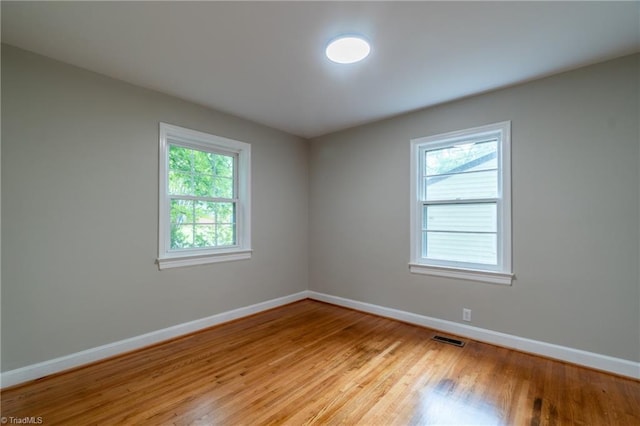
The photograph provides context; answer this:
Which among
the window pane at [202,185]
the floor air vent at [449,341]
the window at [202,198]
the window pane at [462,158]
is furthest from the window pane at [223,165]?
the floor air vent at [449,341]

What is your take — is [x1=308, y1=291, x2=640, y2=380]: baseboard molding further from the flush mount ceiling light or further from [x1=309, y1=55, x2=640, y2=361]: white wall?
the flush mount ceiling light

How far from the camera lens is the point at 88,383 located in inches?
88.1

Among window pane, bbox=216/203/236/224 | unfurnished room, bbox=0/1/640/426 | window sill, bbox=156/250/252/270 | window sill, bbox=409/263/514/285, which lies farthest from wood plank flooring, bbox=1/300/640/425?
window pane, bbox=216/203/236/224

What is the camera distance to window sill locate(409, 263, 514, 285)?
2900 mm

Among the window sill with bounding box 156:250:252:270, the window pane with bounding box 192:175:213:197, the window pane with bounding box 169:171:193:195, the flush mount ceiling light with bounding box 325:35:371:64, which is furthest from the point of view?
the window pane with bounding box 192:175:213:197

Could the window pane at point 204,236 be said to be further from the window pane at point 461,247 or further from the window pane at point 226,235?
the window pane at point 461,247

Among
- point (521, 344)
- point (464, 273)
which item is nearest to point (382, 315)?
point (464, 273)

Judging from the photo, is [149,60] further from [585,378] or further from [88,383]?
[585,378]

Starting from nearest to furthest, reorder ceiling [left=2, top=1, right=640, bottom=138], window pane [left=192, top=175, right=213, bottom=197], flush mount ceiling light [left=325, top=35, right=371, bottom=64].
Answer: ceiling [left=2, top=1, right=640, bottom=138] < flush mount ceiling light [left=325, top=35, right=371, bottom=64] < window pane [left=192, top=175, right=213, bottom=197]

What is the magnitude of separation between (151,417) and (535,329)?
127 inches

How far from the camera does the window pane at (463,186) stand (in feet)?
10.0

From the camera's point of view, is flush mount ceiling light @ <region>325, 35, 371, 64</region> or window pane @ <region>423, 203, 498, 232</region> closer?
flush mount ceiling light @ <region>325, 35, 371, 64</region>

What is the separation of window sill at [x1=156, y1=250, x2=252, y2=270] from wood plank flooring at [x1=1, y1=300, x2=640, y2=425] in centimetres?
79

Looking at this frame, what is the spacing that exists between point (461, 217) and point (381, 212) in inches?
38.3
